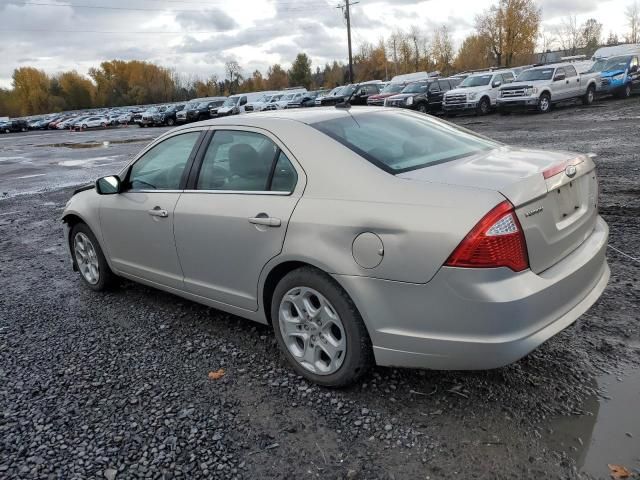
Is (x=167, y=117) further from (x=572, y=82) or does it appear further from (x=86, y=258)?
(x=86, y=258)

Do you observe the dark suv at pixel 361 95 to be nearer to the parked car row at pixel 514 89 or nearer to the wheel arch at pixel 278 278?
the parked car row at pixel 514 89

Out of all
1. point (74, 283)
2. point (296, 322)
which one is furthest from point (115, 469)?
point (74, 283)

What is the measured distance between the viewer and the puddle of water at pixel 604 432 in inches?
98.2

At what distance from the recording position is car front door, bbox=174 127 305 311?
3.33 meters

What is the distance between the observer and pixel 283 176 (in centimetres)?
339

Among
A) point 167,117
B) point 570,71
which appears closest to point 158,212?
point 570,71

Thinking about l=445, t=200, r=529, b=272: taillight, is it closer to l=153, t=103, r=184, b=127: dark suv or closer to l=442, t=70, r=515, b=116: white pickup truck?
l=442, t=70, r=515, b=116: white pickup truck

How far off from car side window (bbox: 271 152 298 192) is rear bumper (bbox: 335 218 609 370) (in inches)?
28.5

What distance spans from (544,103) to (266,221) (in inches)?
917

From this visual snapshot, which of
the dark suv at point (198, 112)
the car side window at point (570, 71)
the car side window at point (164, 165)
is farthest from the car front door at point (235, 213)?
the dark suv at point (198, 112)

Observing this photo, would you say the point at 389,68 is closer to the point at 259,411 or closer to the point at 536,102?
the point at 536,102

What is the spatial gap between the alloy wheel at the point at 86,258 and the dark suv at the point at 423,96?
22.4 meters

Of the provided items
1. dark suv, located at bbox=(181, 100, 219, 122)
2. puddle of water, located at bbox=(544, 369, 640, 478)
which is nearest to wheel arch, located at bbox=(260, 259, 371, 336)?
puddle of water, located at bbox=(544, 369, 640, 478)

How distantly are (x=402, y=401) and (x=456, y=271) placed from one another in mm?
923
